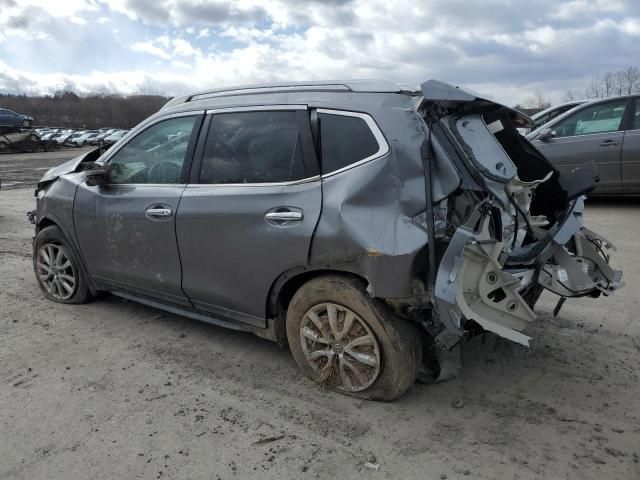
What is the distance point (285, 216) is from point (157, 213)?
3.69 feet

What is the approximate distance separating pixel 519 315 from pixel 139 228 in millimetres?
2658

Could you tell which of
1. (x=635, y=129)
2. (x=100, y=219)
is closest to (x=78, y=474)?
(x=100, y=219)

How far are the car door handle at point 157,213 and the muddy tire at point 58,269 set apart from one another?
1.18 m

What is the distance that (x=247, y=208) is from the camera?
3.41 metres

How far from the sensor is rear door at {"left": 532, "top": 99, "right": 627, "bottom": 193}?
812cm

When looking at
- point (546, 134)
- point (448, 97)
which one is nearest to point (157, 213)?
point (448, 97)

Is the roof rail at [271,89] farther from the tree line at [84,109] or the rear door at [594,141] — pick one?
the tree line at [84,109]

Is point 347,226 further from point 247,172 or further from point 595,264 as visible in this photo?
point 595,264

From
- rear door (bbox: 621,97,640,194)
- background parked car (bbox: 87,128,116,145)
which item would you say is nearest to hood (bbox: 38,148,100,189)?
rear door (bbox: 621,97,640,194)

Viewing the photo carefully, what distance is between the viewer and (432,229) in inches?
112

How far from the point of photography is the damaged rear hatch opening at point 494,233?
2.83m

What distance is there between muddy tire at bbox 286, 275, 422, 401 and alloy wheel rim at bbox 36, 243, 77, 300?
246cm

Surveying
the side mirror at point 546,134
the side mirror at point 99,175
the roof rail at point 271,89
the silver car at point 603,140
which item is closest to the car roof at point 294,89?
the roof rail at point 271,89

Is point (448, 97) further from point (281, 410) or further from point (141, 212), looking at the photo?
point (141, 212)
